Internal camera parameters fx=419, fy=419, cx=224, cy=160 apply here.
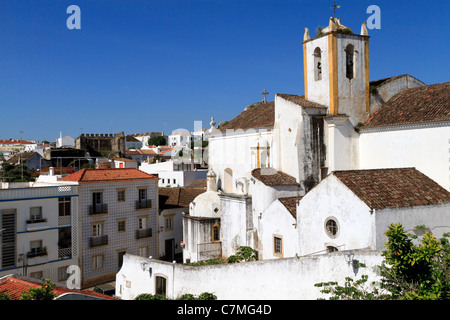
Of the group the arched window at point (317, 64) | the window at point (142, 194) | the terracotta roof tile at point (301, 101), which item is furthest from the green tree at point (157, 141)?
the arched window at point (317, 64)

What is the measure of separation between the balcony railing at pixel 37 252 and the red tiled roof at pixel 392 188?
18.9m

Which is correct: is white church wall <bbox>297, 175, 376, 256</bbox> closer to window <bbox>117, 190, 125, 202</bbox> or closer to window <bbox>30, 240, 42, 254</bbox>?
window <bbox>117, 190, 125, 202</bbox>

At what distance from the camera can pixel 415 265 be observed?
1054 cm

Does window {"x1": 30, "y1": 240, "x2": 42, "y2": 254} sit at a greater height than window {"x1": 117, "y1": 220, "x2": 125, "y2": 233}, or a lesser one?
lesser

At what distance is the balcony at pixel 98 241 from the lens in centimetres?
2781

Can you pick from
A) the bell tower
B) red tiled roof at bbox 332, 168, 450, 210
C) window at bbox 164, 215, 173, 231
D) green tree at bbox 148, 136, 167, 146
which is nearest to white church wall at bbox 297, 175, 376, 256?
red tiled roof at bbox 332, 168, 450, 210

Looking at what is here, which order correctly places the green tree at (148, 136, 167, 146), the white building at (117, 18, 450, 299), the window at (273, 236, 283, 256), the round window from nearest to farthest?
the white building at (117, 18, 450, 299), the round window, the window at (273, 236, 283, 256), the green tree at (148, 136, 167, 146)

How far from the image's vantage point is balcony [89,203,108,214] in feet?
91.8

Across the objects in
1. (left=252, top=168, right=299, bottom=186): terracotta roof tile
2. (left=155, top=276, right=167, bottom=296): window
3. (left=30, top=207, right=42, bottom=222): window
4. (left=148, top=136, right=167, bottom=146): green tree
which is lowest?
(left=155, top=276, right=167, bottom=296): window

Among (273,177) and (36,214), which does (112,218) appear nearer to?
(36,214)

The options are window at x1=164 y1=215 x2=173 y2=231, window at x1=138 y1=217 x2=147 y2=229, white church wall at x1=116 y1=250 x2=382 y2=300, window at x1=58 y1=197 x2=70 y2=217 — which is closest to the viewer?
white church wall at x1=116 y1=250 x2=382 y2=300

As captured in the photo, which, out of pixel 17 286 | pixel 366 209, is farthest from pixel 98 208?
pixel 366 209

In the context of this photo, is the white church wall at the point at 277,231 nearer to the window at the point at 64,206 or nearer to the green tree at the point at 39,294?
the green tree at the point at 39,294
